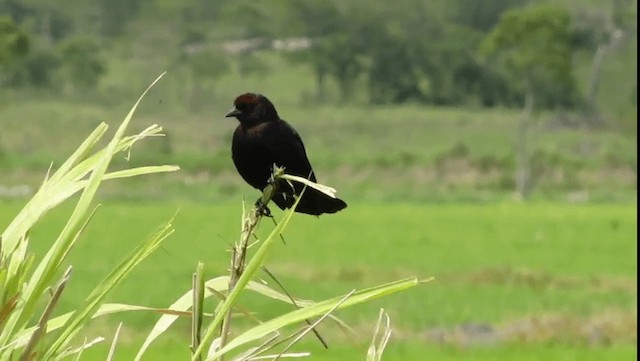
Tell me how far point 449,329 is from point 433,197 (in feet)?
84.6

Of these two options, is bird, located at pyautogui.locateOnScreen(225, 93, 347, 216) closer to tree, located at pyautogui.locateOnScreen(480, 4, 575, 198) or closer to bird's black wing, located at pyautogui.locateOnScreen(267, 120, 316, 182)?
bird's black wing, located at pyautogui.locateOnScreen(267, 120, 316, 182)

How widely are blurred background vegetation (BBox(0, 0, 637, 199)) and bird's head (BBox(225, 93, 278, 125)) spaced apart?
3508 centimetres

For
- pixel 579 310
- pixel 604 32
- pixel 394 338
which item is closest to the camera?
pixel 394 338

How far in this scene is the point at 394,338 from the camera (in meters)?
14.3

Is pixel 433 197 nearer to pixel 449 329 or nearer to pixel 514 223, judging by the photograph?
pixel 514 223

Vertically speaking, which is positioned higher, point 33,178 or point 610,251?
point 610,251

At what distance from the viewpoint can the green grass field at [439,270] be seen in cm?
1376

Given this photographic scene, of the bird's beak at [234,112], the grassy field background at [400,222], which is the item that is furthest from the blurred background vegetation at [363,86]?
the bird's beak at [234,112]

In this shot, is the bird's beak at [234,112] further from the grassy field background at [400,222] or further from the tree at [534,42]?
the tree at [534,42]

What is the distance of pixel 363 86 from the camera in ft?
251

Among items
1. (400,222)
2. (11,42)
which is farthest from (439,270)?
(11,42)

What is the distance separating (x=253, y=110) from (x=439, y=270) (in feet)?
62.0

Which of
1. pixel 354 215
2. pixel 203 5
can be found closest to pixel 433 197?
pixel 354 215

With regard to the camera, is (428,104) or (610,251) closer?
(610,251)
